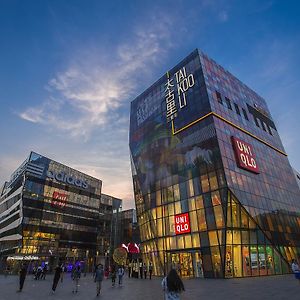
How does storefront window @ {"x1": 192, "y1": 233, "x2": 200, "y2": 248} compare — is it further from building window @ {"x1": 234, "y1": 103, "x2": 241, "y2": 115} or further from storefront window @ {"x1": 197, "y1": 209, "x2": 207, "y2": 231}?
building window @ {"x1": 234, "y1": 103, "x2": 241, "y2": 115}

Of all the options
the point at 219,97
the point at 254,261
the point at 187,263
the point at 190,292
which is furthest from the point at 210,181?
the point at 190,292

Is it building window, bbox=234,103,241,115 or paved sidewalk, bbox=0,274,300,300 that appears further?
building window, bbox=234,103,241,115

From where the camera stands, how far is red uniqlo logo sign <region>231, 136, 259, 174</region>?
38944mm

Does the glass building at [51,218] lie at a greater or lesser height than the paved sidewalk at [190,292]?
greater

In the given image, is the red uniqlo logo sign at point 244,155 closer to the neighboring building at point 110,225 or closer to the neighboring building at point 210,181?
the neighboring building at point 210,181

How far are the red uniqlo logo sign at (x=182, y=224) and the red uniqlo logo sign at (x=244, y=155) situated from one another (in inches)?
446

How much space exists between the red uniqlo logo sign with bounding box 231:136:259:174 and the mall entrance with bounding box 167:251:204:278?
584 inches

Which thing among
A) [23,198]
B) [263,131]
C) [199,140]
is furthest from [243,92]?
[23,198]

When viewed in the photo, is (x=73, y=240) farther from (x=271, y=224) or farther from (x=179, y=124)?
(x=271, y=224)

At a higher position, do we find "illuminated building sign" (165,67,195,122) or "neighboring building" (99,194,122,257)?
"illuminated building sign" (165,67,195,122)

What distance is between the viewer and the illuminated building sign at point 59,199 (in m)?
72.7

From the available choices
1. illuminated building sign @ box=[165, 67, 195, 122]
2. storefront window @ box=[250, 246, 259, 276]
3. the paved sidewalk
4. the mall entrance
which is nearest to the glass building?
the mall entrance

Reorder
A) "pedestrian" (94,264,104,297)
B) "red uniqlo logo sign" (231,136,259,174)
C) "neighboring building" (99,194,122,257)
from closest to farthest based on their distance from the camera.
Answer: "pedestrian" (94,264,104,297)
"red uniqlo logo sign" (231,136,259,174)
"neighboring building" (99,194,122,257)

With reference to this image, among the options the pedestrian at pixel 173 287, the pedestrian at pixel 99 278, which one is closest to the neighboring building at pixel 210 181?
the pedestrian at pixel 99 278
